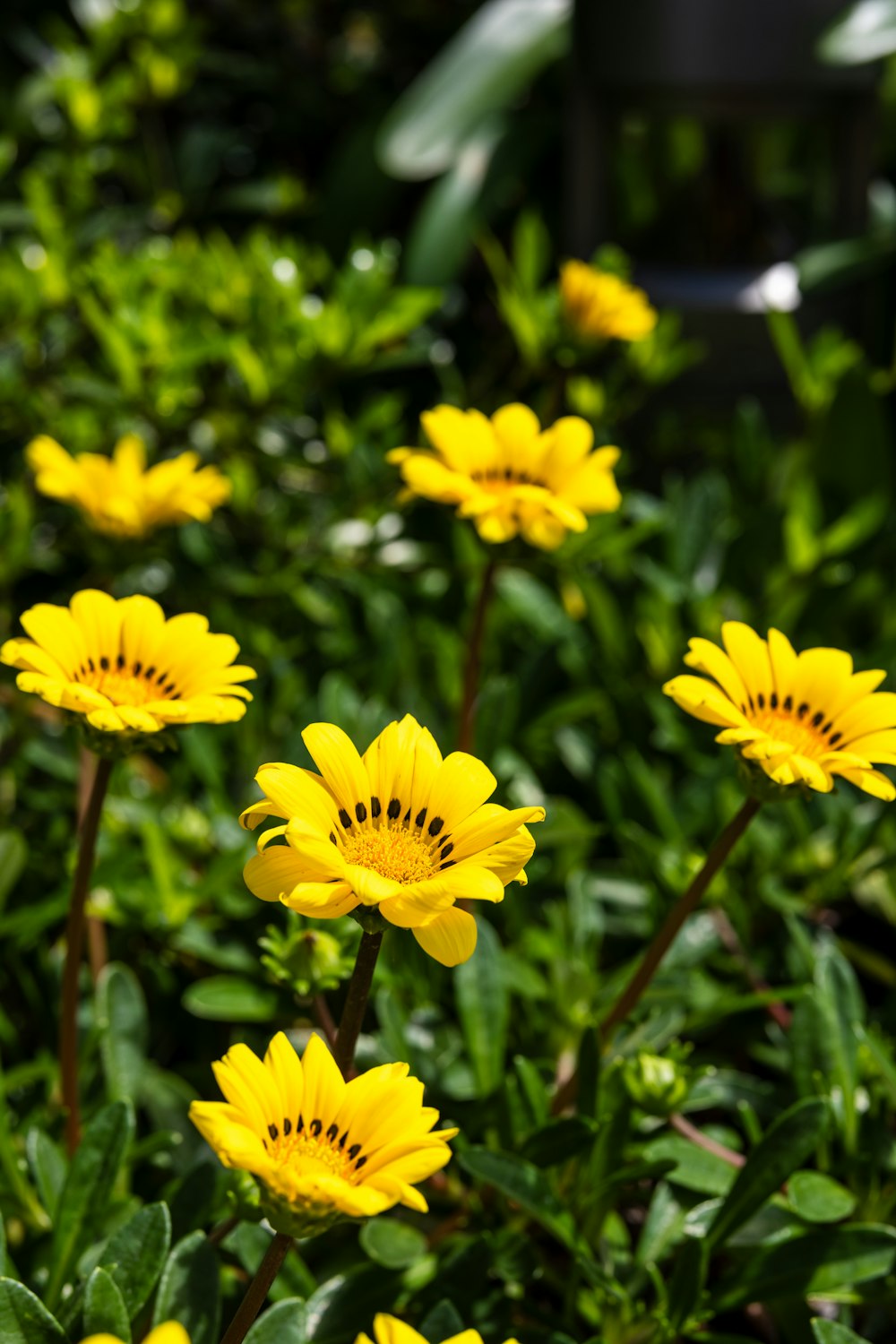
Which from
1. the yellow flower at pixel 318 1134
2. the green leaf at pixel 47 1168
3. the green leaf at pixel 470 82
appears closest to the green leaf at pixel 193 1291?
the green leaf at pixel 47 1168

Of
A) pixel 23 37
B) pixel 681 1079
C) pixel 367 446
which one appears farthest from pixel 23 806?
pixel 23 37

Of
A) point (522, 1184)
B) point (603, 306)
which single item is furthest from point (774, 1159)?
point (603, 306)

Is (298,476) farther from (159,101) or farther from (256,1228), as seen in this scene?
(256,1228)

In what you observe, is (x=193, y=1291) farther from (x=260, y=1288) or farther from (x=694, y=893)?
(x=694, y=893)

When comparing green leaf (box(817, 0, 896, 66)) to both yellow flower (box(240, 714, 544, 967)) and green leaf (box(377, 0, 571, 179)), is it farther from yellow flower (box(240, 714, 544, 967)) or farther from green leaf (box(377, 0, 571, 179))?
yellow flower (box(240, 714, 544, 967))

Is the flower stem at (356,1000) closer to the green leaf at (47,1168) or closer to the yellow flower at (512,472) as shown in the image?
the green leaf at (47,1168)

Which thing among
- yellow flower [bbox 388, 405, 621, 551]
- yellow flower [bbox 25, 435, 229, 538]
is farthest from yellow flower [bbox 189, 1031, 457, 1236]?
yellow flower [bbox 25, 435, 229, 538]
